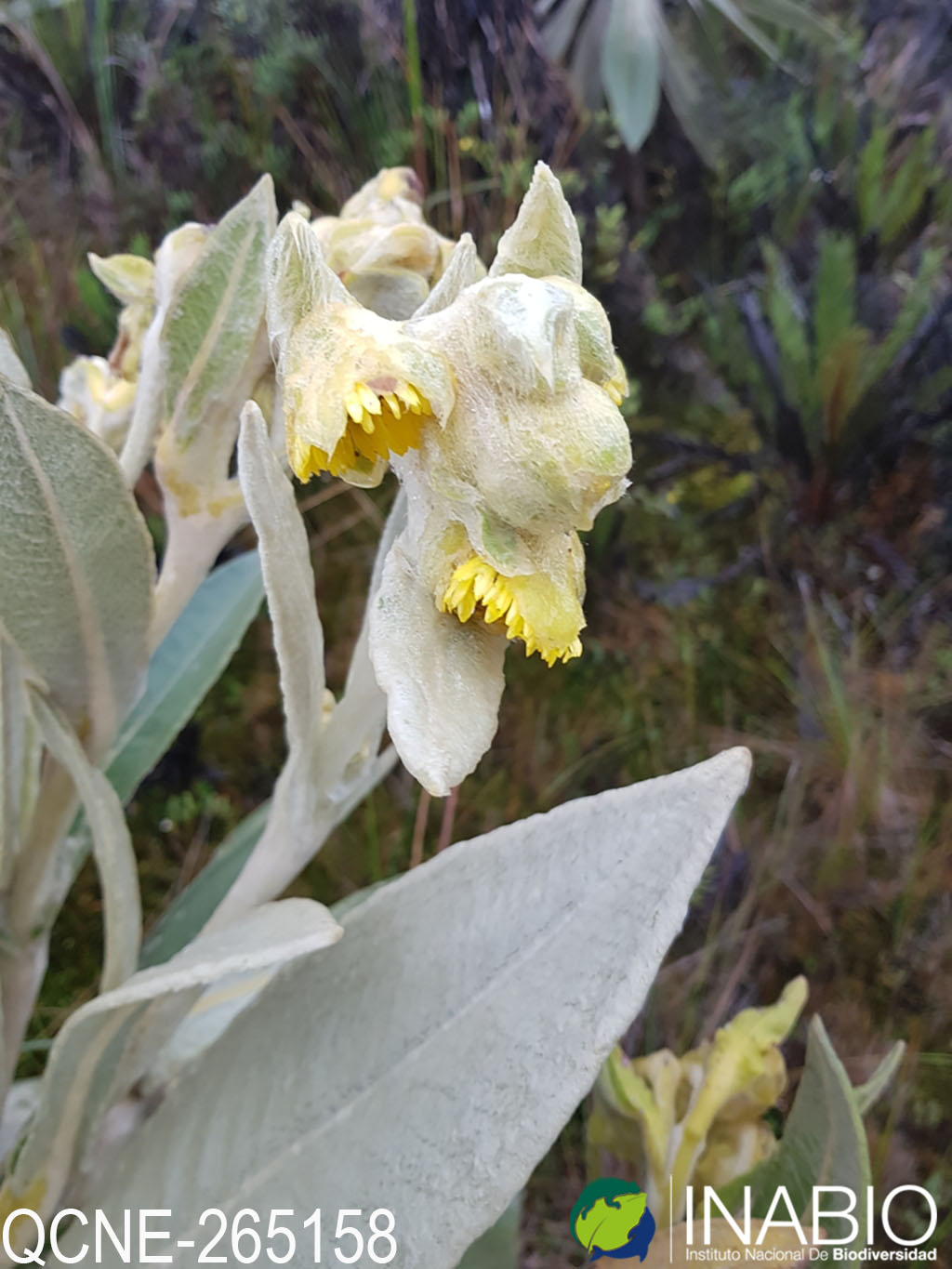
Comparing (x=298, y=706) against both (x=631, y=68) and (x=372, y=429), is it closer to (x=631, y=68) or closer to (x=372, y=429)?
(x=372, y=429)

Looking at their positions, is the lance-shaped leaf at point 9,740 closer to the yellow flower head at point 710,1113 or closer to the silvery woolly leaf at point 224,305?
the silvery woolly leaf at point 224,305

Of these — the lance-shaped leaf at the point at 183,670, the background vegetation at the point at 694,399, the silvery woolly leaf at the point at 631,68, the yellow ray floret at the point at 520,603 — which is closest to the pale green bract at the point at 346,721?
the yellow ray floret at the point at 520,603

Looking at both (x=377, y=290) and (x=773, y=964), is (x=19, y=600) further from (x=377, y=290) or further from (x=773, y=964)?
(x=773, y=964)

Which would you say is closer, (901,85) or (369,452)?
(369,452)

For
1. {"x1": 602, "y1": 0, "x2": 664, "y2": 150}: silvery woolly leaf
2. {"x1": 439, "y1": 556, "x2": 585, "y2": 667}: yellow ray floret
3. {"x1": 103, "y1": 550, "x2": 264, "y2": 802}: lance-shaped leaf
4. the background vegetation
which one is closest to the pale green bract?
{"x1": 439, "y1": 556, "x2": 585, "y2": 667}: yellow ray floret

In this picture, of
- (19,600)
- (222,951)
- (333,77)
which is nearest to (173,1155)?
(222,951)

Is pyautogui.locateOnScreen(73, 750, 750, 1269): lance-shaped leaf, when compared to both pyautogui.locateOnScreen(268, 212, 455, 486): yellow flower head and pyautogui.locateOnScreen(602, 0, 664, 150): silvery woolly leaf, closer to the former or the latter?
pyautogui.locateOnScreen(268, 212, 455, 486): yellow flower head

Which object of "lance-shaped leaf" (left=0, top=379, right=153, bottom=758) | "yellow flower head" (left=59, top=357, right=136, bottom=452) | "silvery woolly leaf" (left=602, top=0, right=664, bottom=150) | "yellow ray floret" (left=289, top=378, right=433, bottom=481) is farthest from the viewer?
"silvery woolly leaf" (left=602, top=0, right=664, bottom=150)
